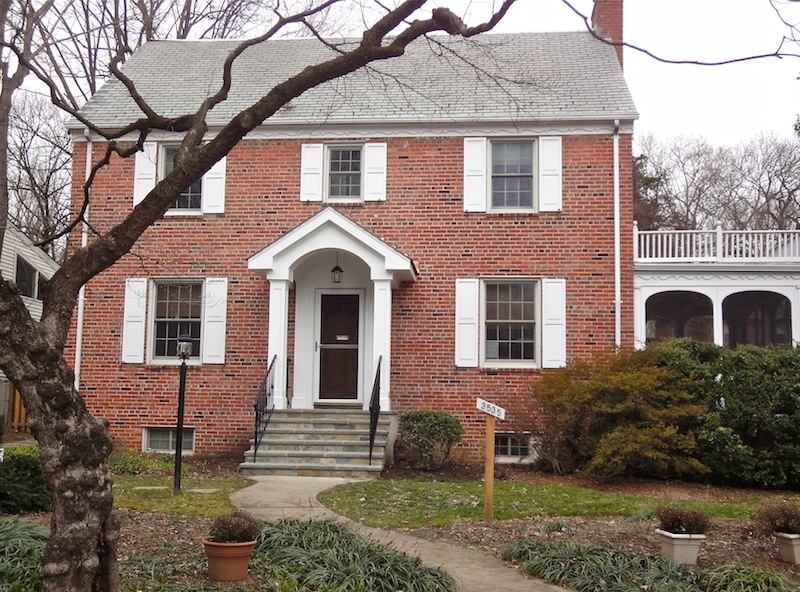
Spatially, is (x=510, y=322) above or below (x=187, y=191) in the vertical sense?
below

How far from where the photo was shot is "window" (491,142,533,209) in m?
15.1

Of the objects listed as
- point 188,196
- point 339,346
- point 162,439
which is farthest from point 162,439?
point 188,196

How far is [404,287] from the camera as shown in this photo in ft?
48.9

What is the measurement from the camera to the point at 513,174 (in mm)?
15125

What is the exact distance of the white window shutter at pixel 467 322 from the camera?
14.7 meters

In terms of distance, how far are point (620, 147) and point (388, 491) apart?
7848 mm

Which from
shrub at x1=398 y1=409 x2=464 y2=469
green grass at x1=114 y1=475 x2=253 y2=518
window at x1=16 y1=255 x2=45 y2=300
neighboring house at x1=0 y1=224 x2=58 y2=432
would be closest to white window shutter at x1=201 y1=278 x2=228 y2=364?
green grass at x1=114 y1=475 x2=253 y2=518

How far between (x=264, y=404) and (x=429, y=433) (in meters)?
2.77

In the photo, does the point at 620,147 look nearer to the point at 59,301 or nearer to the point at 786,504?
the point at 786,504

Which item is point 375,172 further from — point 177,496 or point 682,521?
point 682,521

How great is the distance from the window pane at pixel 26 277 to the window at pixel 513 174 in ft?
51.7

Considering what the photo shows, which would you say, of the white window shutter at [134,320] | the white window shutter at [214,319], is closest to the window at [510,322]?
the white window shutter at [214,319]

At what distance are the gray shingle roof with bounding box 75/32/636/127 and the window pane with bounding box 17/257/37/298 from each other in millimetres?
9547

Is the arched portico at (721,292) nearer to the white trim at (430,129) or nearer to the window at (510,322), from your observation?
the window at (510,322)
